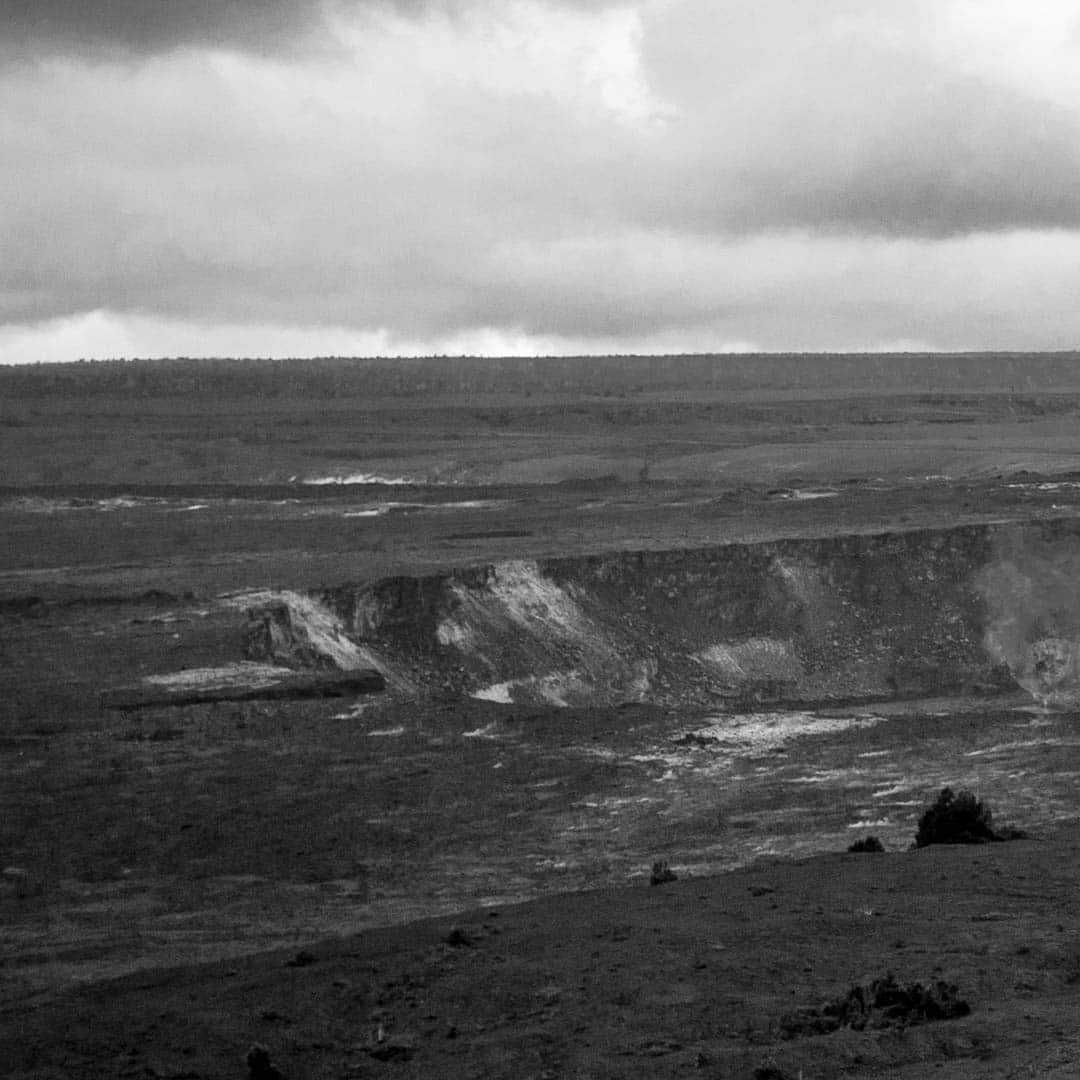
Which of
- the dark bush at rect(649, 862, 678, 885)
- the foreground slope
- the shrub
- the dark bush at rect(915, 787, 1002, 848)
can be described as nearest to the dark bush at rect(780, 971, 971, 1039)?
the foreground slope

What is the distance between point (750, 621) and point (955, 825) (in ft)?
48.7

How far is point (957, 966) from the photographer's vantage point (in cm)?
879

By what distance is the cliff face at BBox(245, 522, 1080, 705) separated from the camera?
24594 millimetres

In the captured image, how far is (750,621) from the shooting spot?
90.4 feet

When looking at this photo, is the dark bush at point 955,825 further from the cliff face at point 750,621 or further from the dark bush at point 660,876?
the cliff face at point 750,621

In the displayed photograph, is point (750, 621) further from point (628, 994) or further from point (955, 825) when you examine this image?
point (628, 994)

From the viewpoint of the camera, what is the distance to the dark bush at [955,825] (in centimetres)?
1271

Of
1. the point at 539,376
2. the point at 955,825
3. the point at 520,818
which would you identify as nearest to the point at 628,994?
the point at 955,825

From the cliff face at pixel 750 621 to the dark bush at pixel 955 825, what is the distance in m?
11.0

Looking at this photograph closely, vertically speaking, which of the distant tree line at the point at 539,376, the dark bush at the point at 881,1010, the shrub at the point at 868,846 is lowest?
the shrub at the point at 868,846

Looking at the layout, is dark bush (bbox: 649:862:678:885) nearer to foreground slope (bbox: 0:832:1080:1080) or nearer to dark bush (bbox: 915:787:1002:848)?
foreground slope (bbox: 0:832:1080:1080)

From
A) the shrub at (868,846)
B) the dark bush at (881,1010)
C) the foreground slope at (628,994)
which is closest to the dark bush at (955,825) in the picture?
the shrub at (868,846)

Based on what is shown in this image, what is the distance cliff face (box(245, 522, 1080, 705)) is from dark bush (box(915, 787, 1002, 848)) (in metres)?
11.0

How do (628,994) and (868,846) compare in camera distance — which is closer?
(628,994)
